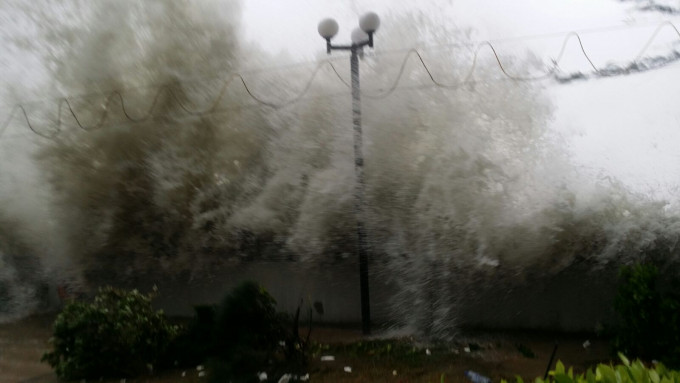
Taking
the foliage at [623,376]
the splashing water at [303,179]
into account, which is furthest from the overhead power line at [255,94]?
the foliage at [623,376]

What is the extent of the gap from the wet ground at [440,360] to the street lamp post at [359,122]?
18.8 inches

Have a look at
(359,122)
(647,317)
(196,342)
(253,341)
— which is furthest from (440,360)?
(359,122)

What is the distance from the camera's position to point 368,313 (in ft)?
21.4

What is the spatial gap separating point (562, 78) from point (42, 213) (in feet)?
21.4

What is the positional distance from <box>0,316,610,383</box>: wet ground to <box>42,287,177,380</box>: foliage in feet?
0.67

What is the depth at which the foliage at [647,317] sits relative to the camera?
4.93 meters

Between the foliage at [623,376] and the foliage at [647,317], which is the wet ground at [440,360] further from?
the foliage at [623,376]

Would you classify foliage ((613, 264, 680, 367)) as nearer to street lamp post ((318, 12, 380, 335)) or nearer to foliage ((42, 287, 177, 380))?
street lamp post ((318, 12, 380, 335))

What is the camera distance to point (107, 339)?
5.34 m

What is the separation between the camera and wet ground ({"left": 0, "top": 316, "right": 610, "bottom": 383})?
Answer: 16.4ft

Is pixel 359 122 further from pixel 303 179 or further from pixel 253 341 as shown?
pixel 253 341

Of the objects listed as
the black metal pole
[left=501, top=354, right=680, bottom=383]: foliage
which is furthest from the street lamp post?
[left=501, top=354, right=680, bottom=383]: foliage

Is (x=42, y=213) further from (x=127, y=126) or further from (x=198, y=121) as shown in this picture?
(x=198, y=121)

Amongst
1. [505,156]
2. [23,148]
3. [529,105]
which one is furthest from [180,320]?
[529,105]
